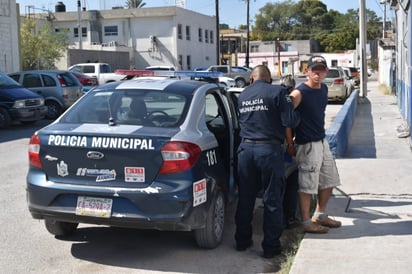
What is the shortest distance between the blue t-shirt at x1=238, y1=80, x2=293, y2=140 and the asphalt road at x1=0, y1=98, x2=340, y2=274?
1202 millimetres

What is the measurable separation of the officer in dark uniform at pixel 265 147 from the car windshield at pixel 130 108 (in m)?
0.67

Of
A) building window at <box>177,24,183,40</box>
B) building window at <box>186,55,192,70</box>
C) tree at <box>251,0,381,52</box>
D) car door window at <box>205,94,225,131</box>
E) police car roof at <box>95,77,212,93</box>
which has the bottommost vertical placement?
car door window at <box>205,94,225,131</box>

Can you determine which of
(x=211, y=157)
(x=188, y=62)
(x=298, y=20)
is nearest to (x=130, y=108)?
(x=211, y=157)

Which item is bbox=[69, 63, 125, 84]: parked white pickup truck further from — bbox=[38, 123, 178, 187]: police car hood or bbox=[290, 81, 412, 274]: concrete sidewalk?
bbox=[38, 123, 178, 187]: police car hood

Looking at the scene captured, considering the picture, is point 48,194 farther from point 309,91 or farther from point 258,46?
point 258,46

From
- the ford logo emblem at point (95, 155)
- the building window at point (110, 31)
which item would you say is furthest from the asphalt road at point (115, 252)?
the building window at point (110, 31)

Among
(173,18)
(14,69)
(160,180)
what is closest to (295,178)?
(160,180)

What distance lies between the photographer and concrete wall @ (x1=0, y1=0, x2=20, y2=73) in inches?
1015

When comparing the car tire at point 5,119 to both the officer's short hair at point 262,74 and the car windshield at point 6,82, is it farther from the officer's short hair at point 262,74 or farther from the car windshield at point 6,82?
the officer's short hair at point 262,74

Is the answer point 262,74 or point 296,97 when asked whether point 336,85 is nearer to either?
point 296,97

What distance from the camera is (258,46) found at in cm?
9062

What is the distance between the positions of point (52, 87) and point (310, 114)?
1474 centimetres

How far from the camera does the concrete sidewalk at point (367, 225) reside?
487cm

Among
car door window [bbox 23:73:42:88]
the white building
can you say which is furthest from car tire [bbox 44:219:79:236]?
the white building
